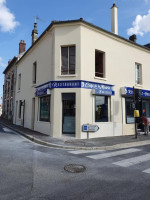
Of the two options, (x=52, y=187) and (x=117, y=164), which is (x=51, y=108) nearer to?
(x=117, y=164)

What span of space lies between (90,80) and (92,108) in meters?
1.82

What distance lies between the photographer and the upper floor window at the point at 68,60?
10.5 m

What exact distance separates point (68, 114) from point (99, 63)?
14.4 feet

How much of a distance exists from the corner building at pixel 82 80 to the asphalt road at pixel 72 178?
170 inches

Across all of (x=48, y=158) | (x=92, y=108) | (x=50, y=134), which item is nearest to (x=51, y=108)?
(x=50, y=134)

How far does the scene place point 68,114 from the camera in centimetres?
1031

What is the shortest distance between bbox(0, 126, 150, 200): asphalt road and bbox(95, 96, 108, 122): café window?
16.0 feet

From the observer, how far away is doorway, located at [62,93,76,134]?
10.3m

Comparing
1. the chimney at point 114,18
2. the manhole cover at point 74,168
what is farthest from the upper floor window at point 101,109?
the chimney at point 114,18

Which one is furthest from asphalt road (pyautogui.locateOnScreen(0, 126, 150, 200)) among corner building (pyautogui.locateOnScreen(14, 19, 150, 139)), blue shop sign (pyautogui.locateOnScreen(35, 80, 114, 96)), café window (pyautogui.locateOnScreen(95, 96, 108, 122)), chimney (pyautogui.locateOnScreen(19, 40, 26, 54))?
chimney (pyautogui.locateOnScreen(19, 40, 26, 54))

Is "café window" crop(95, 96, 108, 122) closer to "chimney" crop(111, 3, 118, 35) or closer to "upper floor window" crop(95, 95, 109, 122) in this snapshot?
"upper floor window" crop(95, 95, 109, 122)

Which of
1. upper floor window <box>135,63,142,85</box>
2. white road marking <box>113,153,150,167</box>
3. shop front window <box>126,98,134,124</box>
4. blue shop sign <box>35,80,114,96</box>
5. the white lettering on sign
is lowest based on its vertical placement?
white road marking <box>113,153,150,167</box>

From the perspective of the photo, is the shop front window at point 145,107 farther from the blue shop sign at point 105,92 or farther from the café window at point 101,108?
the café window at point 101,108

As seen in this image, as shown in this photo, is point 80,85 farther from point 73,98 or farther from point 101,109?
point 101,109
